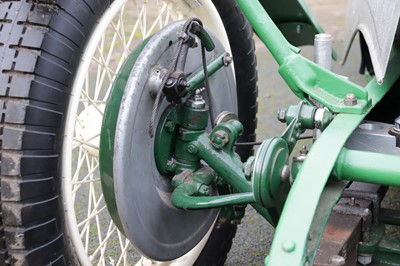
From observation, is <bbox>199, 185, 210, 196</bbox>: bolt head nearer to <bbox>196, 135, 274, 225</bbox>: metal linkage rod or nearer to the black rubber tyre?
<bbox>196, 135, 274, 225</bbox>: metal linkage rod

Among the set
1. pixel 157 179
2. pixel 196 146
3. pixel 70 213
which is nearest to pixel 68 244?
pixel 70 213

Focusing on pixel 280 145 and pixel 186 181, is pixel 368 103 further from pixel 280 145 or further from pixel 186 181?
pixel 186 181

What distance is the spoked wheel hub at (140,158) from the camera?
1695 millimetres

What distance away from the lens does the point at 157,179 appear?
6.17ft

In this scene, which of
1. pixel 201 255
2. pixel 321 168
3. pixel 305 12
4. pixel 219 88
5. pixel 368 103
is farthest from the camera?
pixel 305 12

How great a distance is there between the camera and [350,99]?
180 cm

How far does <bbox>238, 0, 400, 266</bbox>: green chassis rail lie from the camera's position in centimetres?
137

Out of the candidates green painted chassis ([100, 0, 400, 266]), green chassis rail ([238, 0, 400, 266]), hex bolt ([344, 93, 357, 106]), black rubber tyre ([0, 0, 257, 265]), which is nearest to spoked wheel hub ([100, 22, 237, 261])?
green painted chassis ([100, 0, 400, 266])

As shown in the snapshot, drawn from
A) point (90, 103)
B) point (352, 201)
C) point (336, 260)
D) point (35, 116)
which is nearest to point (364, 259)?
point (352, 201)

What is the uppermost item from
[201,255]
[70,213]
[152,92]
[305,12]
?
[305,12]

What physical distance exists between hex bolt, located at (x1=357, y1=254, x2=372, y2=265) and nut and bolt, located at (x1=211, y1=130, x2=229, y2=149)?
55cm

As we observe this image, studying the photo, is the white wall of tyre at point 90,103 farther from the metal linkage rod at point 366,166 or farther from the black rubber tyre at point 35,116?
the metal linkage rod at point 366,166

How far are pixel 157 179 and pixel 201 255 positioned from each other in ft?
1.87

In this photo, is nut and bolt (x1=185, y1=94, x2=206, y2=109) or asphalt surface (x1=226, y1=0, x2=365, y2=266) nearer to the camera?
nut and bolt (x1=185, y1=94, x2=206, y2=109)
